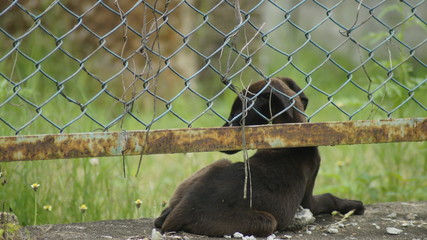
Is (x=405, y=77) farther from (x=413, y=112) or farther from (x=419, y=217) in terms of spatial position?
(x=413, y=112)

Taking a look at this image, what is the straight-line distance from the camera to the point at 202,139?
302 centimetres

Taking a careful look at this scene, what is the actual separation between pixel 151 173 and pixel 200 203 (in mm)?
2411

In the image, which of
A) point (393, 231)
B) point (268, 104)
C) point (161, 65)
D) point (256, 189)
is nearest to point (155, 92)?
point (256, 189)

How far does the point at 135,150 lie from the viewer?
2.95 m

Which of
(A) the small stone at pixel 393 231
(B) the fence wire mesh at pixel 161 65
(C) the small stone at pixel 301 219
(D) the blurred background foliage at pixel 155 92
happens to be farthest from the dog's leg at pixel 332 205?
(B) the fence wire mesh at pixel 161 65

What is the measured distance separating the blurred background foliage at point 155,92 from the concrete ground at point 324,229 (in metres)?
0.40

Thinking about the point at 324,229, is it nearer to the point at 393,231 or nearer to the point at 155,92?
the point at 393,231

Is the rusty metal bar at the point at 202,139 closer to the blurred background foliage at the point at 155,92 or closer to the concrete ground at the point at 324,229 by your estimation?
the blurred background foliage at the point at 155,92

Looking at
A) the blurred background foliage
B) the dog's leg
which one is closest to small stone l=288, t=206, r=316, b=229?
the dog's leg

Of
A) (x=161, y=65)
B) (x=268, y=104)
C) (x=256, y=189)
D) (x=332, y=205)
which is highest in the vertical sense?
(x=161, y=65)

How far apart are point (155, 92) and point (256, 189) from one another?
2.60 ft

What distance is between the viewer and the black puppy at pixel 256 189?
10.4ft

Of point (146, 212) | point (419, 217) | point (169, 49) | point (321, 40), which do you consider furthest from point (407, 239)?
point (321, 40)

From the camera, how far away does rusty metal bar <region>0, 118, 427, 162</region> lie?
9.28 ft
